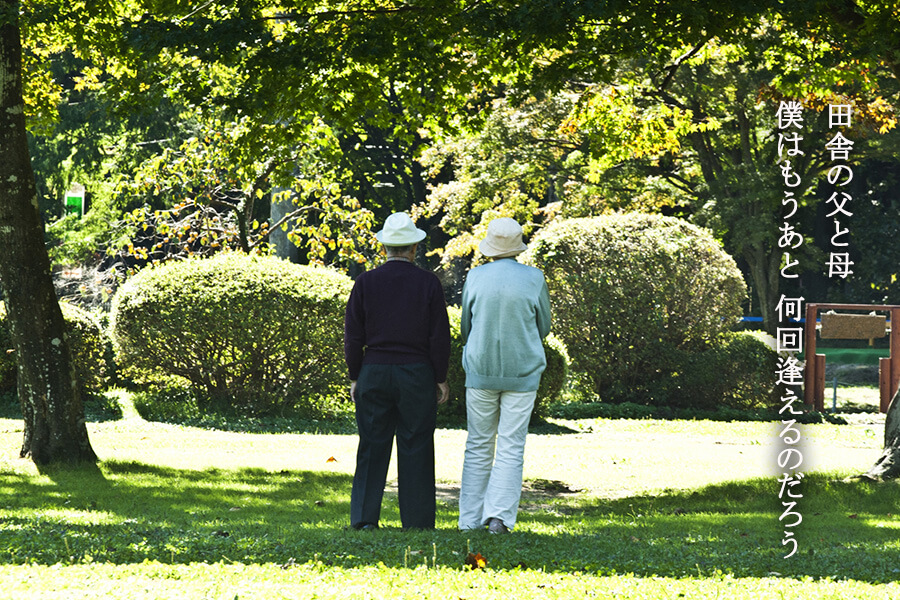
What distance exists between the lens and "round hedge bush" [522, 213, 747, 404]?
59.6 ft

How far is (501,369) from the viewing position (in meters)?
6.50

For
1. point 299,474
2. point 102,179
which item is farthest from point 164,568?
point 102,179

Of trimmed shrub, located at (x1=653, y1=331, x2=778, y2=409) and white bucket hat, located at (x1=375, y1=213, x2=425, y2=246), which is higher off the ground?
white bucket hat, located at (x1=375, y1=213, x2=425, y2=246)

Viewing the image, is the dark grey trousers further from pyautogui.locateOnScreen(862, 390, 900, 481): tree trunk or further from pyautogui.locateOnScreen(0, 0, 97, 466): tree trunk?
pyautogui.locateOnScreen(862, 390, 900, 481): tree trunk

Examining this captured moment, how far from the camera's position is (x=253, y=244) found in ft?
68.2

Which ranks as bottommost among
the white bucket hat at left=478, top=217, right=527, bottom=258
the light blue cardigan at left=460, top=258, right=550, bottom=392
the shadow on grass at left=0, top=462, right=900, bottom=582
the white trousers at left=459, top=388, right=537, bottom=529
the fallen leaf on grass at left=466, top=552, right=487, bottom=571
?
the shadow on grass at left=0, top=462, right=900, bottom=582

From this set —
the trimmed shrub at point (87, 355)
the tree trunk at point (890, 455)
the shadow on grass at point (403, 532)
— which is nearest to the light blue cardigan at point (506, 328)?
the shadow on grass at point (403, 532)

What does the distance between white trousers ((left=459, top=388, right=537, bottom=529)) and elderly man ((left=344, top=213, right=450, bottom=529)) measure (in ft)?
0.79

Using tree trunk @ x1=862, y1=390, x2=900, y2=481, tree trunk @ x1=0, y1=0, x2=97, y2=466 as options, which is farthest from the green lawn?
tree trunk @ x1=0, y1=0, x2=97, y2=466

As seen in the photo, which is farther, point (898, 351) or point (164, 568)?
point (898, 351)

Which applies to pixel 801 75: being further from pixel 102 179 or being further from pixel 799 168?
pixel 102 179

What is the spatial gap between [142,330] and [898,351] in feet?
40.2

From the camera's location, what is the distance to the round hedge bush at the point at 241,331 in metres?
15.0

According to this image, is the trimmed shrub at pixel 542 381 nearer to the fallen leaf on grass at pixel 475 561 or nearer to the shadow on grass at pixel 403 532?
the shadow on grass at pixel 403 532
